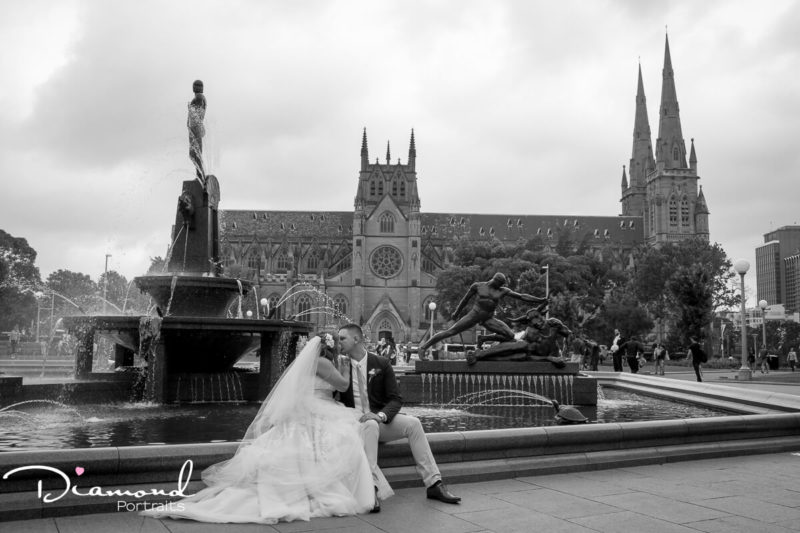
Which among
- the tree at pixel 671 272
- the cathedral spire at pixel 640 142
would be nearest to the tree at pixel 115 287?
the tree at pixel 671 272

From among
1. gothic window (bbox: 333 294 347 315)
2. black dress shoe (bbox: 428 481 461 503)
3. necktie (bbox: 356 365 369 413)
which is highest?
gothic window (bbox: 333 294 347 315)

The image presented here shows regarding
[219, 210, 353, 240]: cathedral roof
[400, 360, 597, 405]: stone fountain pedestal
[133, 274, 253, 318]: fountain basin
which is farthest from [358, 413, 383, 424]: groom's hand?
[219, 210, 353, 240]: cathedral roof

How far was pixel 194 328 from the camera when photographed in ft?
37.7

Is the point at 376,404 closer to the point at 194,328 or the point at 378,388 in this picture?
the point at 378,388

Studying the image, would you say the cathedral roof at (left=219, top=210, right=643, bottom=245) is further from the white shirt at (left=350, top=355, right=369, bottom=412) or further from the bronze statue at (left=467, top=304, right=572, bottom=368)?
the white shirt at (left=350, top=355, right=369, bottom=412)

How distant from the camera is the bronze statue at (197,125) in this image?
13.9 m

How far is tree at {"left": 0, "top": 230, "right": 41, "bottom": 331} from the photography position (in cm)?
5753

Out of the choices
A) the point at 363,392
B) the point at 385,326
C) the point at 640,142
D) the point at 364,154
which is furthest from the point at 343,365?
the point at 640,142

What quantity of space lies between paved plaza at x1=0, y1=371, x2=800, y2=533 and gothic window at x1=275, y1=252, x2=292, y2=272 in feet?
302

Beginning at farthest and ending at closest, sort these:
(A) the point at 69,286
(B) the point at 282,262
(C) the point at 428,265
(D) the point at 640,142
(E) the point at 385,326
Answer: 1. (D) the point at 640,142
2. (B) the point at 282,262
3. (A) the point at 69,286
4. (C) the point at 428,265
5. (E) the point at 385,326

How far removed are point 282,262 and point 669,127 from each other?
2396 inches

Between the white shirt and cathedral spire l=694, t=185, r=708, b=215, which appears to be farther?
cathedral spire l=694, t=185, r=708, b=215

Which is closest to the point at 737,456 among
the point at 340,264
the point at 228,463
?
the point at 228,463

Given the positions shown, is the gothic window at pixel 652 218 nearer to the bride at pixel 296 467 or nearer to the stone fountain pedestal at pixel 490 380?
the stone fountain pedestal at pixel 490 380
